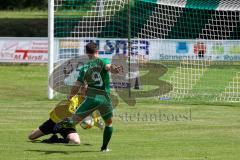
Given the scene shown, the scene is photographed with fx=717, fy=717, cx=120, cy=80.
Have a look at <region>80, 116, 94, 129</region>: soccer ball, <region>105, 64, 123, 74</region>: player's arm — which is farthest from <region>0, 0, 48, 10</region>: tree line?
<region>105, 64, 123, 74</region>: player's arm

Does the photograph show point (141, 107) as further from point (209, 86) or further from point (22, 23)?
point (22, 23)

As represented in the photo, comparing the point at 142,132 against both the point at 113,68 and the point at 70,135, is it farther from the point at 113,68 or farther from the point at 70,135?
the point at 113,68

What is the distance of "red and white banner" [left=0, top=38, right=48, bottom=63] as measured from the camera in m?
34.3

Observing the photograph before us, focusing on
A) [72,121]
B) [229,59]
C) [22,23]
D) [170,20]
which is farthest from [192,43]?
[22,23]

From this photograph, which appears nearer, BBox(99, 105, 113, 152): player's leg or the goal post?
BBox(99, 105, 113, 152): player's leg

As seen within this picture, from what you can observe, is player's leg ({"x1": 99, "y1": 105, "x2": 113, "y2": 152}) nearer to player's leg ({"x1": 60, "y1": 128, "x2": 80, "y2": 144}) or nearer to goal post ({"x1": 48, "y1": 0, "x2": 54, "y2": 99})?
player's leg ({"x1": 60, "y1": 128, "x2": 80, "y2": 144})

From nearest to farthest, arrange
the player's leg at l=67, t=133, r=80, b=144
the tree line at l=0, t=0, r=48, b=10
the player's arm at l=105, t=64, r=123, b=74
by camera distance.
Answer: the player's arm at l=105, t=64, r=123, b=74 → the player's leg at l=67, t=133, r=80, b=144 → the tree line at l=0, t=0, r=48, b=10

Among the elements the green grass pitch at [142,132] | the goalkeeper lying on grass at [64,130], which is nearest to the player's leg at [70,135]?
the goalkeeper lying on grass at [64,130]

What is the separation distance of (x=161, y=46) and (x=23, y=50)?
8849 mm

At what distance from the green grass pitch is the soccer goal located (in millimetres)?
1736

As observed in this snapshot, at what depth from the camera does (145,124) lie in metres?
17.2

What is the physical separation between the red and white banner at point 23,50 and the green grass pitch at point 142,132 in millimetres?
9978

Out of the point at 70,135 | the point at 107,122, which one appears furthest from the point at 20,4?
the point at 107,122

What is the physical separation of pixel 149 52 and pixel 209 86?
2.63 metres
